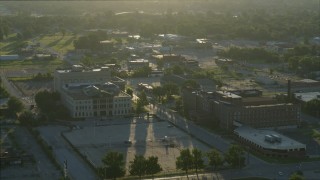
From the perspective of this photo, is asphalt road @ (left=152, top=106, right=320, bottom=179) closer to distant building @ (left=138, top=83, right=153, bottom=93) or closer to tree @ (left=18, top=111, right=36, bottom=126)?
tree @ (left=18, top=111, right=36, bottom=126)

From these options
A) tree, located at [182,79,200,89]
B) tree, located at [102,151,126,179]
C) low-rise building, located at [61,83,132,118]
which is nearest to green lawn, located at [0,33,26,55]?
tree, located at [182,79,200,89]

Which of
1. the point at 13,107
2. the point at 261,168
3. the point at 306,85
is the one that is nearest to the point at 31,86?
the point at 13,107

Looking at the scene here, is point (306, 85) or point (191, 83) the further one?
point (306, 85)

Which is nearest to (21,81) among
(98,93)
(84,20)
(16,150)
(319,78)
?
(98,93)

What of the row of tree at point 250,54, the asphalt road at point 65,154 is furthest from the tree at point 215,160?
the row of tree at point 250,54

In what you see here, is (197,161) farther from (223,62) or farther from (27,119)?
(223,62)

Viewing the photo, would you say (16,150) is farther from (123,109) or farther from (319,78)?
(319,78)

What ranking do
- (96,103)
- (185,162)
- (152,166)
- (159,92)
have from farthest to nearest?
(159,92) < (96,103) < (185,162) < (152,166)
